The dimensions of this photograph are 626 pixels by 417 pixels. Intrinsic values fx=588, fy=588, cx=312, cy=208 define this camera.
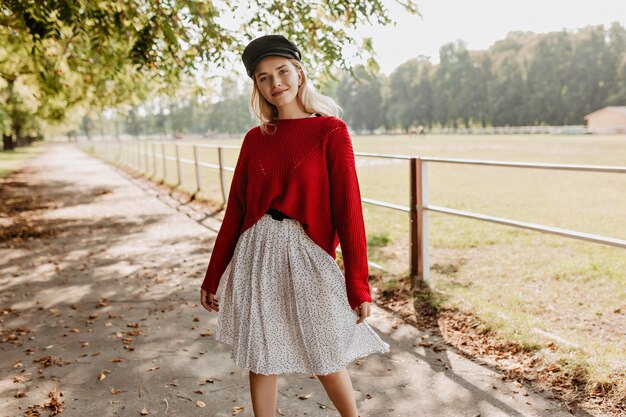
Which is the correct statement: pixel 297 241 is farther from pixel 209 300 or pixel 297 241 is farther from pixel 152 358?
pixel 152 358

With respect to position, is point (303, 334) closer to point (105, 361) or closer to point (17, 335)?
point (105, 361)

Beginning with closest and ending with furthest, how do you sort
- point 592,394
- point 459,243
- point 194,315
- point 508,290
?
point 592,394 → point 194,315 → point 508,290 → point 459,243

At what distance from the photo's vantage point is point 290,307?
2.34 metres

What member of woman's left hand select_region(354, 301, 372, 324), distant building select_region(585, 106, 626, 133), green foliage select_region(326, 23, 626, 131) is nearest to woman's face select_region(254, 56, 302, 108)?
woman's left hand select_region(354, 301, 372, 324)

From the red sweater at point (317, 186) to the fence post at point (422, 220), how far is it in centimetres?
284

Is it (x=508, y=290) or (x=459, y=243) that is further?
(x=459, y=243)

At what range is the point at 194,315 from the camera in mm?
4844

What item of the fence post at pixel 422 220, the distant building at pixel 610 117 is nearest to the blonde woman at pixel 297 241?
the fence post at pixel 422 220

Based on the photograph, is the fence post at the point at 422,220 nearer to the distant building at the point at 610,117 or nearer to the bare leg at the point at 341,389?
the bare leg at the point at 341,389

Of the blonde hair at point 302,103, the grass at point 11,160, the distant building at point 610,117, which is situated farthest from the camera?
the distant building at point 610,117

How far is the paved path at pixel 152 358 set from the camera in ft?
10.4

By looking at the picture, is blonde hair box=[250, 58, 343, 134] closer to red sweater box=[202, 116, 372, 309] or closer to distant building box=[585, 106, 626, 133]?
red sweater box=[202, 116, 372, 309]

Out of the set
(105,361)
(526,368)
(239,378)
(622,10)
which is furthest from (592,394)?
(622,10)

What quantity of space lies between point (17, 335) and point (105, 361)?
104cm
